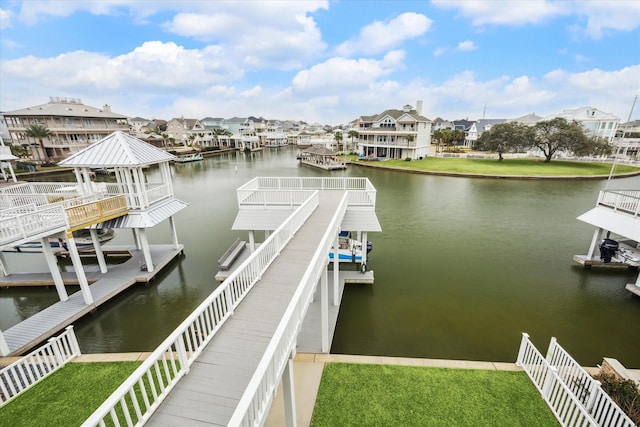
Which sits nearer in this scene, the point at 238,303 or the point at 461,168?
the point at 238,303

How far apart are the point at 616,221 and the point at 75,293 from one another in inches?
916

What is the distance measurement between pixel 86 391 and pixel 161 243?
38.2ft

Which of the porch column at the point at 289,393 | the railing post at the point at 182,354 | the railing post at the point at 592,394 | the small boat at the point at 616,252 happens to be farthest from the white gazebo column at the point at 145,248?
the small boat at the point at 616,252

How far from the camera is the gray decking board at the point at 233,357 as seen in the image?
385 cm

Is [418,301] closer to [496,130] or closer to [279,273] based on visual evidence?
[279,273]

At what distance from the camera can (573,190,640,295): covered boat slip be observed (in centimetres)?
1117

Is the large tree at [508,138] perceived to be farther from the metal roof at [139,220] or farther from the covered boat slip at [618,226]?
the metal roof at [139,220]

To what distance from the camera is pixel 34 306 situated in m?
11.4

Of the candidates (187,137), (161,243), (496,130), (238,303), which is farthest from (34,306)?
(187,137)

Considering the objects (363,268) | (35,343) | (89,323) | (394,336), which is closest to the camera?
(35,343)

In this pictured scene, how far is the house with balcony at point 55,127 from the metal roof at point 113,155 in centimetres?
4632

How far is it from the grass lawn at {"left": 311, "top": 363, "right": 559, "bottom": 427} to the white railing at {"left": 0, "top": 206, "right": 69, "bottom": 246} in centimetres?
1057

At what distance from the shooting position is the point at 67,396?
6508 millimetres

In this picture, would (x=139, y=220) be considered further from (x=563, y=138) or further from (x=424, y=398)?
(x=563, y=138)
